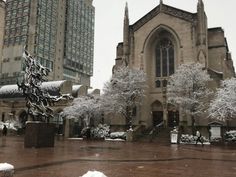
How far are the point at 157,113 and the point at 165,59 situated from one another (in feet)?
28.7

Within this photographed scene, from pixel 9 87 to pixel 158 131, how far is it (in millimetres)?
36946

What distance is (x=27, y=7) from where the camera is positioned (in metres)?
96.7

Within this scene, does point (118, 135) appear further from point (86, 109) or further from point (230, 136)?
point (230, 136)

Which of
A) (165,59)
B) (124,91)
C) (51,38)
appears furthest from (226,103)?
(51,38)

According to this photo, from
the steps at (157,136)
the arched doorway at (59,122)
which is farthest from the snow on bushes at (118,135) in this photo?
the arched doorway at (59,122)

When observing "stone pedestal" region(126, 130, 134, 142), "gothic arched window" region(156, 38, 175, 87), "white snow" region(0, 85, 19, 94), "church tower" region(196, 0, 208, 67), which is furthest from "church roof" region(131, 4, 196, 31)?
"white snow" region(0, 85, 19, 94)

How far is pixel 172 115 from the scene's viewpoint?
147ft

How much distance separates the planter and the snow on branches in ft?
70.4

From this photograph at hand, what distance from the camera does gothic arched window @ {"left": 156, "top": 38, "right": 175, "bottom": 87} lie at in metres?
46.5

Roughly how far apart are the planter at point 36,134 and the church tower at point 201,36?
2798 cm

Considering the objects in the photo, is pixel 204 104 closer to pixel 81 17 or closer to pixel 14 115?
pixel 14 115

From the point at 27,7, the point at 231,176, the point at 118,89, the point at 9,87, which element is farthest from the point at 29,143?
the point at 27,7

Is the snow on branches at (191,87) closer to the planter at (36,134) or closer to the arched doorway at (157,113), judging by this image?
the arched doorway at (157,113)

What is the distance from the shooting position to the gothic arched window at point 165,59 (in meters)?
46.5
